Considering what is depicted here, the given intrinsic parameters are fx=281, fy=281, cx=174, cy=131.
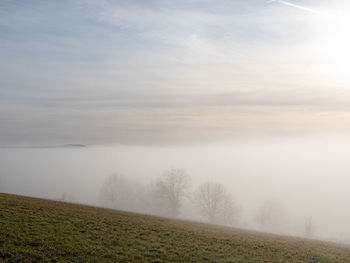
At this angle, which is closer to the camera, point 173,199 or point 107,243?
point 107,243

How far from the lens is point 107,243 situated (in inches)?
770

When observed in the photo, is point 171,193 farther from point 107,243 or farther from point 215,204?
point 107,243

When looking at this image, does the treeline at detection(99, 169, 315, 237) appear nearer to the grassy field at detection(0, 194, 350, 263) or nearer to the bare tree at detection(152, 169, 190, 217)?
the bare tree at detection(152, 169, 190, 217)

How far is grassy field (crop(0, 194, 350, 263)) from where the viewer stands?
16516mm

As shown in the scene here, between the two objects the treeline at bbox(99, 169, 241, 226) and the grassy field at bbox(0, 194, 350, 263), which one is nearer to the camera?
the grassy field at bbox(0, 194, 350, 263)

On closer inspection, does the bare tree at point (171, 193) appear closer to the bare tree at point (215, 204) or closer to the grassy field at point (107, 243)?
the bare tree at point (215, 204)

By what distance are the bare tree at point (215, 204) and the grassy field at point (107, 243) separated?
55.3 meters

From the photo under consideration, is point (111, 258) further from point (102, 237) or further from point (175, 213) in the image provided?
point (175, 213)

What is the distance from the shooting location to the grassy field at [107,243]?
16516 mm

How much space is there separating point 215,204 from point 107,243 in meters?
66.8

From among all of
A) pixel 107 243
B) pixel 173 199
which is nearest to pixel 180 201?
pixel 173 199

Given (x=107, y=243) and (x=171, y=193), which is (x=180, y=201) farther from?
(x=107, y=243)

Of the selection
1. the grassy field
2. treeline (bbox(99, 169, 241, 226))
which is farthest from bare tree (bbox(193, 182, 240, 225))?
the grassy field

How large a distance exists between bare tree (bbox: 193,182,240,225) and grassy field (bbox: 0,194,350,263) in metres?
55.3
